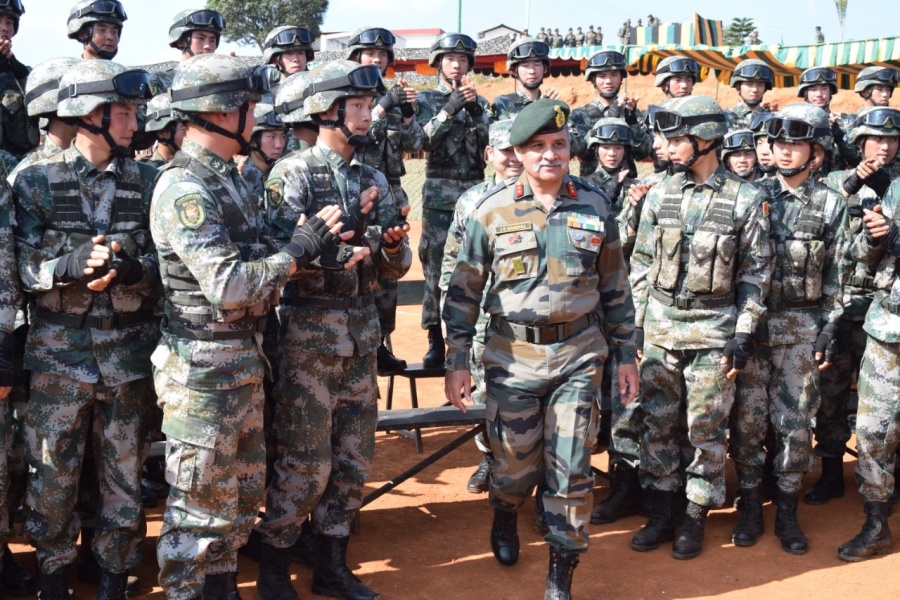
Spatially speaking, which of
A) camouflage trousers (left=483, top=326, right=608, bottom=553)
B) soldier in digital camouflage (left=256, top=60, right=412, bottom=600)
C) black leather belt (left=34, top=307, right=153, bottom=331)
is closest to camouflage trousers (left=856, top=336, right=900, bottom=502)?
camouflage trousers (left=483, top=326, right=608, bottom=553)

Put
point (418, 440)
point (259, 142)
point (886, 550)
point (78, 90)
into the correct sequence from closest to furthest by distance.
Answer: point (78, 90) < point (886, 550) < point (259, 142) < point (418, 440)

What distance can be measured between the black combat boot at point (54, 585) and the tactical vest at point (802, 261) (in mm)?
4729

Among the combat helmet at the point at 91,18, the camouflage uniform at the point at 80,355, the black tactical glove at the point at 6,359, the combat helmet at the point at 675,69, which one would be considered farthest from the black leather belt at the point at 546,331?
the combat helmet at the point at 675,69

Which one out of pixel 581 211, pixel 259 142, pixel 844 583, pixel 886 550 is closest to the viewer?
pixel 581 211

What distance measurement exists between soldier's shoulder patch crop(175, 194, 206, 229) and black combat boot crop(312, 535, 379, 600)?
2.10 meters

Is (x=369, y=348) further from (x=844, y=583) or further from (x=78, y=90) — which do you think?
(x=844, y=583)

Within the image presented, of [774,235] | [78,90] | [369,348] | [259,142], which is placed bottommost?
[369,348]

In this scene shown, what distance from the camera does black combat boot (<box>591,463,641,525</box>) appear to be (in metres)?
6.64

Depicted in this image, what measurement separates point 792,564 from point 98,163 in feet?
15.9

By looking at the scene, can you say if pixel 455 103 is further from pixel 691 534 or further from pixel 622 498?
pixel 691 534

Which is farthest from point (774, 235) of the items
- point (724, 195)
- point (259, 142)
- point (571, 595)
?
point (259, 142)

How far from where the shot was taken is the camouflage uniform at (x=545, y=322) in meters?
5.15

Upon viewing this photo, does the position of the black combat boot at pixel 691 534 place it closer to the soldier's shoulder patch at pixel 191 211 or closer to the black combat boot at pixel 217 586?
the black combat boot at pixel 217 586

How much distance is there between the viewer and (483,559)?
19.8 feet
